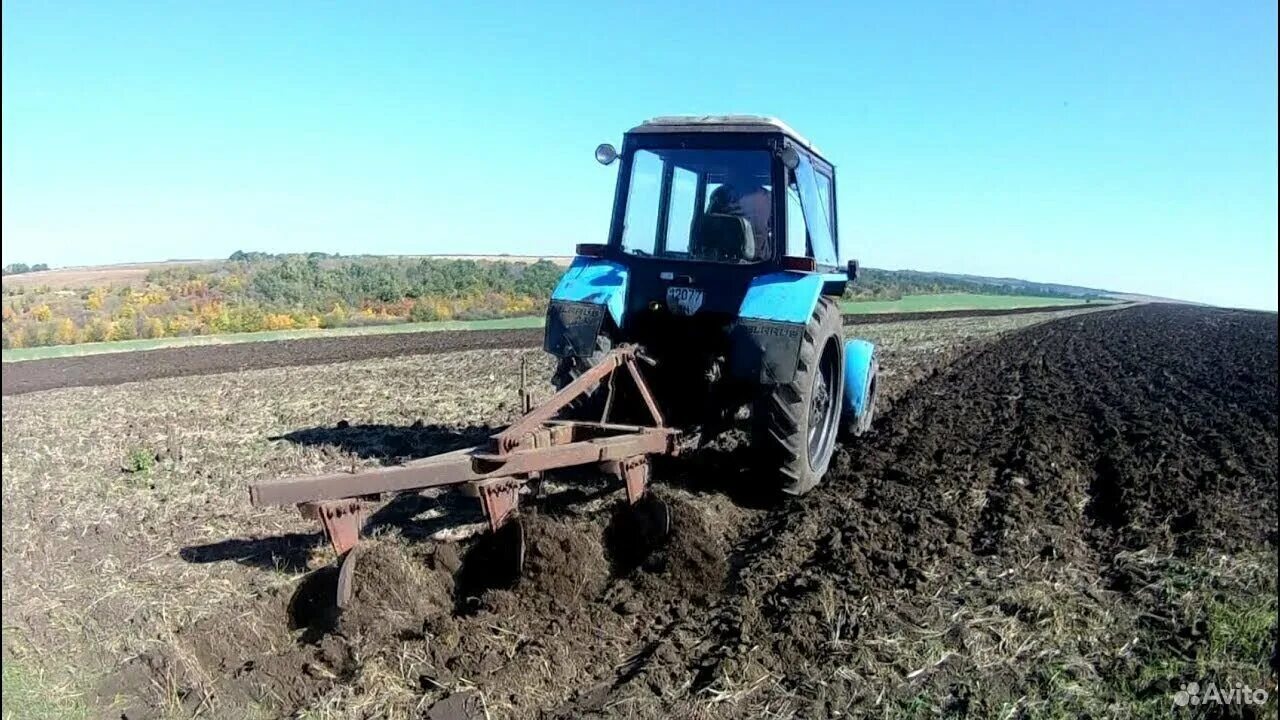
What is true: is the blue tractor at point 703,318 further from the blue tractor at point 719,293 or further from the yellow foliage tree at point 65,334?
the yellow foliage tree at point 65,334

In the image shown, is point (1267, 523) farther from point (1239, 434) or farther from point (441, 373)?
point (441, 373)

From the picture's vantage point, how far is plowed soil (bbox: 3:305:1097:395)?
583 inches

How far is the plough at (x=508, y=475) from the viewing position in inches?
143

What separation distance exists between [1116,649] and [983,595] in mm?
621

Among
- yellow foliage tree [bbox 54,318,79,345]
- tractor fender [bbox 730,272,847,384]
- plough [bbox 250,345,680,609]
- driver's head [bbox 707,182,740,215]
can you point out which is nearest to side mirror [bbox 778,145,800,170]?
driver's head [bbox 707,182,740,215]

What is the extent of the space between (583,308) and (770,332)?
120 cm

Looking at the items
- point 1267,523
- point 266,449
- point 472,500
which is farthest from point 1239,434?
point 266,449

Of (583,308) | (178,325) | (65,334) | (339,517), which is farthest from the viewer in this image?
(178,325)

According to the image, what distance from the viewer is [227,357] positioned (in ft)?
58.3

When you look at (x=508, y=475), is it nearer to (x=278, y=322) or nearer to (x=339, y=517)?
(x=339, y=517)

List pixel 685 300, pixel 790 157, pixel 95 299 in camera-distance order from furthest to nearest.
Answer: pixel 95 299 → pixel 685 300 → pixel 790 157

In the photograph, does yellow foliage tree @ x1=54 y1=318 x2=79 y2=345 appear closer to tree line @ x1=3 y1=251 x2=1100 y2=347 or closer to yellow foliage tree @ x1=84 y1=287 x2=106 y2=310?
tree line @ x1=3 y1=251 x2=1100 y2=347

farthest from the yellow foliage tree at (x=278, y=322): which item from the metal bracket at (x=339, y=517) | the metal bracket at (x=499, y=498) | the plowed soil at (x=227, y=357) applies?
the metal bracket at (x=339, y=517)

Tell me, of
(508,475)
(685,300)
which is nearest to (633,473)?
(508,475)
